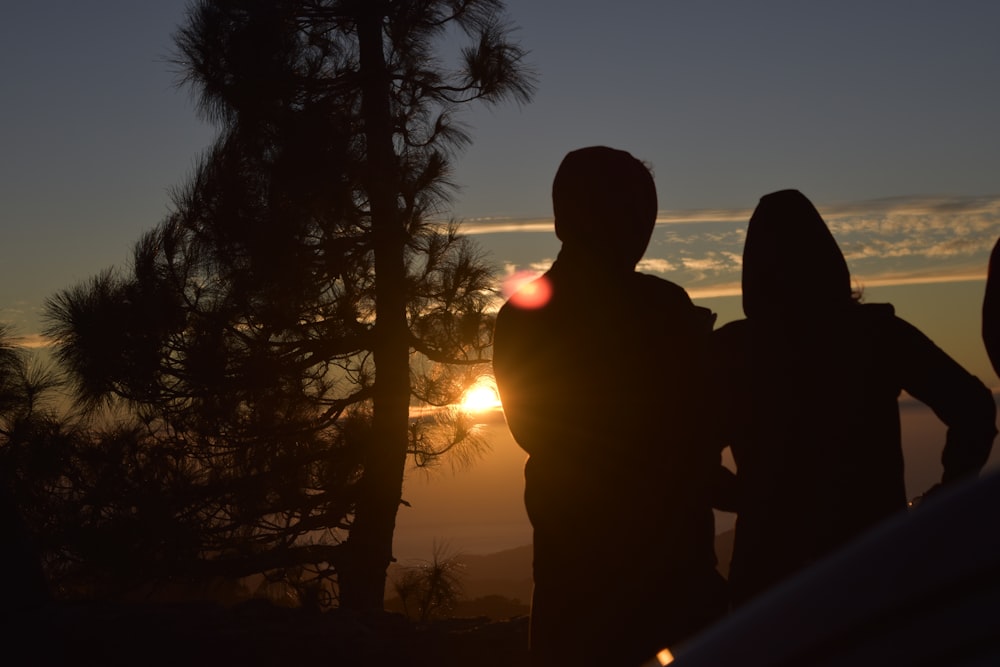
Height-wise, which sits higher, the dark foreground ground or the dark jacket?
the dark jacket

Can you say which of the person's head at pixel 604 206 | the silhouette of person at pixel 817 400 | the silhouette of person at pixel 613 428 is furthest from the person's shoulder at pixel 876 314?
the person's head at pixel 604 206

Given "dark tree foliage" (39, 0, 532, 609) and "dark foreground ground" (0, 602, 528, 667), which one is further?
"dark tree foliage" (39, 0, 532, 609)

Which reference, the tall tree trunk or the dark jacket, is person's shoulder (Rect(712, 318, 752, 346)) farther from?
the tall tree trunk

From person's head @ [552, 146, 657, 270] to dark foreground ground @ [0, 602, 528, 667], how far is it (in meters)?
2.50

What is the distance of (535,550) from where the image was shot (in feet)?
6.33

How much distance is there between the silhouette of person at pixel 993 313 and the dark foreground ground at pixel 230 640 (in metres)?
2.40

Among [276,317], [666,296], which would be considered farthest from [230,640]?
[276,317]

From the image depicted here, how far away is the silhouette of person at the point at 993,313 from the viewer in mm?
2324

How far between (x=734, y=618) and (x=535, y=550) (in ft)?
4.81

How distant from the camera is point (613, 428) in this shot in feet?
6.07

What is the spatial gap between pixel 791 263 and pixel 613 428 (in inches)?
24.4

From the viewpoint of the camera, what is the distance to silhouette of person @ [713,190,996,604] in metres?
2.18

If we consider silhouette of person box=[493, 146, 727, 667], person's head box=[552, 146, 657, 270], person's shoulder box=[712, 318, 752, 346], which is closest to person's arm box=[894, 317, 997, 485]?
A: person's shoulder box=[712, 318, 752, 346]

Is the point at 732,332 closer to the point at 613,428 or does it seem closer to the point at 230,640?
the point at 613,428
